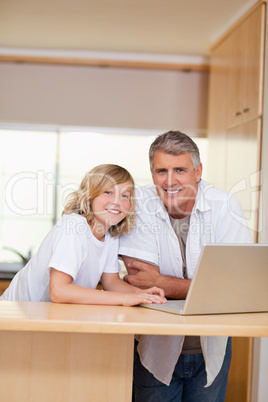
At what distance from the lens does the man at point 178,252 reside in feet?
6.02

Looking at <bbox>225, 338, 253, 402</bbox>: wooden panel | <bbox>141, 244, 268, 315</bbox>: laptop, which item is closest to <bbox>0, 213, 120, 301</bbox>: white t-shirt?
<bbox>141, 244, 268, 315</bbox>: laptop

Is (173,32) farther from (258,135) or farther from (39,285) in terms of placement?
(39,285)

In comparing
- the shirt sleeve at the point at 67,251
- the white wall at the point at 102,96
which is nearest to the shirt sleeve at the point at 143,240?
the shirt sleeve at the point at 67,251

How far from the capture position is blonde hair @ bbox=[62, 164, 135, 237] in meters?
1.93

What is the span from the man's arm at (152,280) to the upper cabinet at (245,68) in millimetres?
1772

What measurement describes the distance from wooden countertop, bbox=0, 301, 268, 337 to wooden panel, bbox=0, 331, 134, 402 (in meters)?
0.13

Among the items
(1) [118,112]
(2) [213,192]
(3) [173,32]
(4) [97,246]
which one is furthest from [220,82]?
(4) [97,246]

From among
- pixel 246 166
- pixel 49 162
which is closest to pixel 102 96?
pixel 49 162

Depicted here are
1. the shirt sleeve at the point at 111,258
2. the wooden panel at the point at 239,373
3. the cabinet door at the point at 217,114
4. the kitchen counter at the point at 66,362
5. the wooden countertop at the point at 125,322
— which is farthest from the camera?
the cabinet door at the point at 217,114

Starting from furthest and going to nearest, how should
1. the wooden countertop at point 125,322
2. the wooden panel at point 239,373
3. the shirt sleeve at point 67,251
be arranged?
1. the wooden panel at point 239,373
2. the shirt sleeve at point 67,251
3. the wooden countertop at point 125,322

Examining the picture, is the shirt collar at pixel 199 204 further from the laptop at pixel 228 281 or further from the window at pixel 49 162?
the window at pixel 49 162

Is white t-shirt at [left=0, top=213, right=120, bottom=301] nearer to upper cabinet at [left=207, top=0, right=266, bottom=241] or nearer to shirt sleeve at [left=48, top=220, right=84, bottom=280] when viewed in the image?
shirt sleeve at [left=48, top=220, right=84, bottom=280]

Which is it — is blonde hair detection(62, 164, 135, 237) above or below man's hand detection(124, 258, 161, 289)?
above

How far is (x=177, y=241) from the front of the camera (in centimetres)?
192
